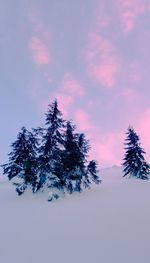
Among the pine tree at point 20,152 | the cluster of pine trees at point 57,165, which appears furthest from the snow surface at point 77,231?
the pine tree at point 20,152

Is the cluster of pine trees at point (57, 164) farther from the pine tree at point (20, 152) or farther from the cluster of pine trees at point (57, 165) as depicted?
the pine tree at point (20, 152)

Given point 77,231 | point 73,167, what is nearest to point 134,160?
point 73,167

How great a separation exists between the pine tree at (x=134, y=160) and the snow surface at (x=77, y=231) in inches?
720

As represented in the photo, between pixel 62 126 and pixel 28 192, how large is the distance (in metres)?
7.51

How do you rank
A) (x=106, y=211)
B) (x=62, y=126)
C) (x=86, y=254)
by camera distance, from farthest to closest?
(x=62, y=126) < (x=106, y=211) < (x=86, y=254)

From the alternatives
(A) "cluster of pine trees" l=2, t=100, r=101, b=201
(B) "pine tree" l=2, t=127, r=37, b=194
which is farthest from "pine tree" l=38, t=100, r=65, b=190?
(B) "pine tree" l=2, t=127, r=37, b=194

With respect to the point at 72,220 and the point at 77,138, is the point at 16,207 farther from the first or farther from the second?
the point at 77,138

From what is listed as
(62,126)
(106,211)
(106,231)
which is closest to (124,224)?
(106,231)

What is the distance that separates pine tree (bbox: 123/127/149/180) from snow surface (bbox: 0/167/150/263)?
18.3 meters

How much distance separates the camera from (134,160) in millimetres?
36656

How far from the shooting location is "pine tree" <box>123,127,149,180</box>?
3531cm

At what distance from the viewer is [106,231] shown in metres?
11.2

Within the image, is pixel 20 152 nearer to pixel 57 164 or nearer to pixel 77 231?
pixel 57 164

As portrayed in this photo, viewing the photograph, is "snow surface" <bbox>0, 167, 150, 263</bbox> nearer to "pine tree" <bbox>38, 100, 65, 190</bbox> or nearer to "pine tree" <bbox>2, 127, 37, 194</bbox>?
"pine tree" <bbox>38, 100, 65, 190</bbox>
